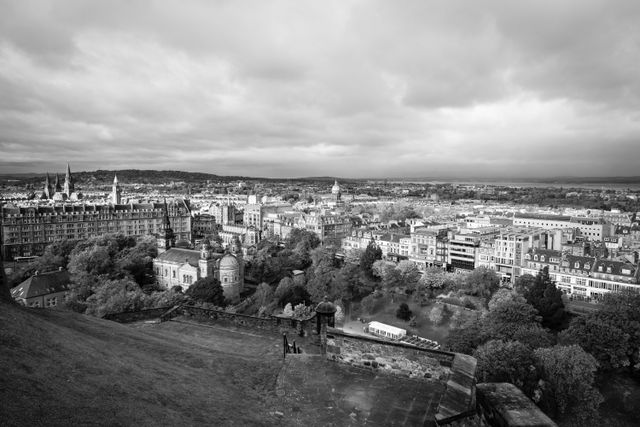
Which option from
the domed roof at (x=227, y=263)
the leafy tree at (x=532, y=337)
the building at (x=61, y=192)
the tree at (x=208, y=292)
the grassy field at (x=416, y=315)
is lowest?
the grassy field at (x=416, y=315)

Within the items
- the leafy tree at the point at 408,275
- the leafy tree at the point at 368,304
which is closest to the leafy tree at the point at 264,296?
the leafy tree at the point at 368,304

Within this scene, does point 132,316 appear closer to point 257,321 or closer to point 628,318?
point 257,321

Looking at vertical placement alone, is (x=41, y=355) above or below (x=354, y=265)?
above

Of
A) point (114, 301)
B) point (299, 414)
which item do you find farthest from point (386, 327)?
point (299, 414)

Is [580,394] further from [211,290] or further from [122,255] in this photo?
[122,255]

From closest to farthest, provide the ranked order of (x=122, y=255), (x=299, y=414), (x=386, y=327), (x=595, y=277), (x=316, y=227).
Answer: (x=299, y=414), (x=386, y=327), (x=595, y=277), (x=122, y=255), (x=316, y=227)

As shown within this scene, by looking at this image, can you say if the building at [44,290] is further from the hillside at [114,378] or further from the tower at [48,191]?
the tower at [48,191]
